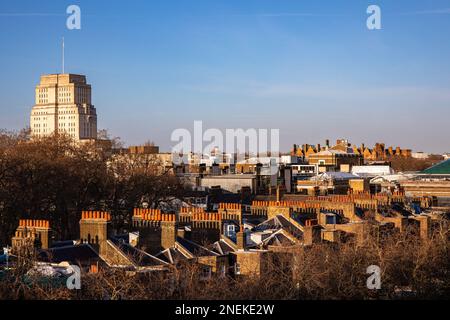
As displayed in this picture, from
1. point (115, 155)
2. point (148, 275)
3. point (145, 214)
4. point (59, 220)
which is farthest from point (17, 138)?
point (148, 275)

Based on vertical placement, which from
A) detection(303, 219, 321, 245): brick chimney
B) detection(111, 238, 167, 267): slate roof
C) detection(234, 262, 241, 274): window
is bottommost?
detection(234, 262, 241, 274): window

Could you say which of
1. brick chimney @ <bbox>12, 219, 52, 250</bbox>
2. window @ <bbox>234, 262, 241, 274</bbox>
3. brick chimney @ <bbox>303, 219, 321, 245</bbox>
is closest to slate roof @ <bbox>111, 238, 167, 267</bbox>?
window @ <bbox>234, 262, 241, 274</bbox>

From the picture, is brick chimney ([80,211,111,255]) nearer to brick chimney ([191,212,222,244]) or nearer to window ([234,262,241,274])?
brick chimney ([191,212,222,244])

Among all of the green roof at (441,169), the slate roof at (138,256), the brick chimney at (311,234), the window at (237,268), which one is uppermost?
the green roof at (441,169)

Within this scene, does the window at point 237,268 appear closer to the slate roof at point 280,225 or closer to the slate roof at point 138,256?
the slate roof at point 138,256

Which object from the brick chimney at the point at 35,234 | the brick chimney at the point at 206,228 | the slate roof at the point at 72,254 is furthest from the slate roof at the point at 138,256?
the brick chimney at the point at 206,228

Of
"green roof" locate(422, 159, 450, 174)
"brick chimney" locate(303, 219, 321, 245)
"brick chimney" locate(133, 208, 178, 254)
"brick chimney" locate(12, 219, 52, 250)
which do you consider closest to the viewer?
"brick chimney" locate(133, 208, 178, 254)

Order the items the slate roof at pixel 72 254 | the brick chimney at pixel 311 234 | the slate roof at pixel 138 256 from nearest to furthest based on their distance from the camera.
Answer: the slate roof at pixel 138 256, the slate roof at pixel 72 254, the brick chimney at pixel 311 234

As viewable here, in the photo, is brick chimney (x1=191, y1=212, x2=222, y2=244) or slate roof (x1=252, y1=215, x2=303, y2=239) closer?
brick chimney (x1=191, y1=212, x2=222, y2=244)

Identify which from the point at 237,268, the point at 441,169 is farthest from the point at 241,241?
the point at 441,169

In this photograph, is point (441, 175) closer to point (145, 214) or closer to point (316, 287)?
point (145, 214)

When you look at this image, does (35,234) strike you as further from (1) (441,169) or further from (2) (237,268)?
(1) (441,169)

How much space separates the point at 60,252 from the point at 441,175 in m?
54.6

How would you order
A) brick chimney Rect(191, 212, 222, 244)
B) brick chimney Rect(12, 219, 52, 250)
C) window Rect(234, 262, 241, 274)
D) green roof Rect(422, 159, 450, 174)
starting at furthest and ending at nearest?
green roof Rect(422, 159, 450, 174) → brick chimney Rect(191, 212, 222, 244) → brick chimney Rect(12, 219, 52, 250) → window Rect(234, 262, 241, 274)
